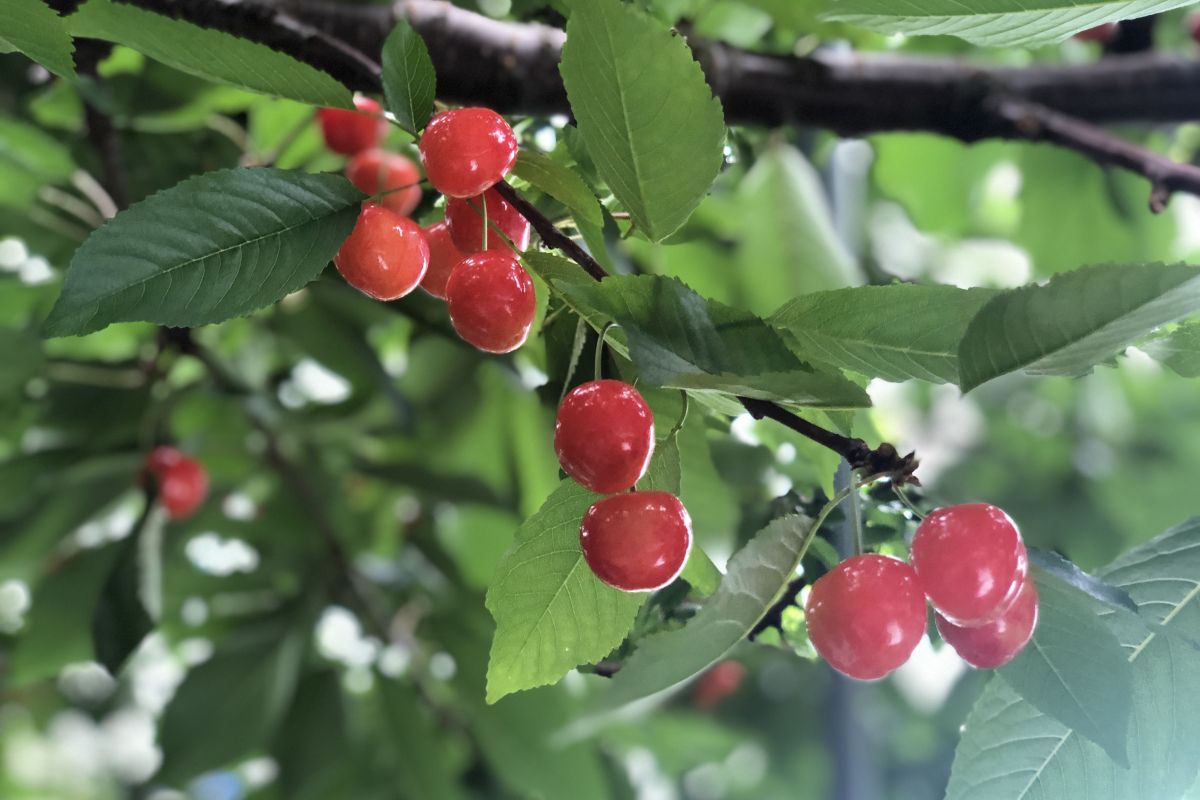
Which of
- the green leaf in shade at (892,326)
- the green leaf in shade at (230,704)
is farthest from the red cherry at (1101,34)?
the green leaf in shade at (230,704)

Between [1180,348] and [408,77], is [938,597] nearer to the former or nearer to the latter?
[1180,348]

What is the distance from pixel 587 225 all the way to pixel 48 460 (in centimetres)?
86

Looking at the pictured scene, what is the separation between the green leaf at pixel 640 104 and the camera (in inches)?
13.9

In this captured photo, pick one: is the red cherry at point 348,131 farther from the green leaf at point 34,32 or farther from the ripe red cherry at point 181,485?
the green leaf at point 34,32

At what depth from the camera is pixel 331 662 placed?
4.15 feet

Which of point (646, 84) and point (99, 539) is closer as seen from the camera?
point (646, 84)

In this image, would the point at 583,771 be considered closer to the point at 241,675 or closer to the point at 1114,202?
the point at 241,675

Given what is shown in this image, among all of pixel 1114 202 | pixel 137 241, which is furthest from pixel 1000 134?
pixel 137 241

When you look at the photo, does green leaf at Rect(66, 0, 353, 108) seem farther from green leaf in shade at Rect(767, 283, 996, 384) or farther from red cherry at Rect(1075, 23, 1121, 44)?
red cherry at Rect(1075, 23, 1121, 44)

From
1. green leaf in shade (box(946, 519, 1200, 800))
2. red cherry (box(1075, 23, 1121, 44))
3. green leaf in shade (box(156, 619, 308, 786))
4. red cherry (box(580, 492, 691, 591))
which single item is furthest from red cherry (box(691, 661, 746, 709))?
red cherry (box(580, 492, 691, 591))

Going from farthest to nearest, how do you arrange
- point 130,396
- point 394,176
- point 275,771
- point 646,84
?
point 275,771 < point 130,396 < point 394,176 < point 646,84

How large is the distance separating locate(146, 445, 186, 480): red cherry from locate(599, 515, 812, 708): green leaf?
0.78 meters

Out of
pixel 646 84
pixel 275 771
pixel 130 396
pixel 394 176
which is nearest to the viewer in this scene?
pixel 646 84

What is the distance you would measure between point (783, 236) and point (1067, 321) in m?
0.83
